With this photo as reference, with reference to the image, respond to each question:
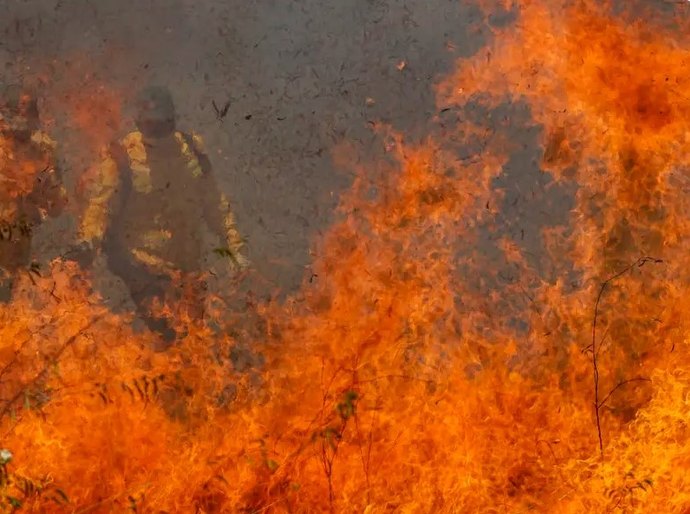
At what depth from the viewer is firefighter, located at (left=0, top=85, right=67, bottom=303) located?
11.5ft

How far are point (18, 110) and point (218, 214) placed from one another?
943 millimetres

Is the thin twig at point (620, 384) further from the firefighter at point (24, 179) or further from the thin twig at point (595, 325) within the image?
the firefighter at point (24, 179)

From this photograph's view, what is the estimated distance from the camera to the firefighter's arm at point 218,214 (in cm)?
348

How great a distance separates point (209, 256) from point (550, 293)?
1431 millimetres

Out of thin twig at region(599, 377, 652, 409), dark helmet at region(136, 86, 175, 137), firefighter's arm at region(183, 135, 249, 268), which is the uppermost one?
dark helmet at region(136, 86, 175, 137)

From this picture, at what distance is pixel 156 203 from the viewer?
3.49 meters

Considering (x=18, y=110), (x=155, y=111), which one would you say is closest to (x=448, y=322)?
(x=155, y=111)

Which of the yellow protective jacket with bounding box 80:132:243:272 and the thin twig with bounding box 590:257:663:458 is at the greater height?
the yellow protective jacket with bounding box 80:132:243:272

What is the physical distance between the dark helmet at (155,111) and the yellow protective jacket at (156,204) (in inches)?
1.6

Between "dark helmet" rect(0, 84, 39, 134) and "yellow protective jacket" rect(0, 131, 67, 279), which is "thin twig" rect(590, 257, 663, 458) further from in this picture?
"dark helmet" rect(0, 84, 39, 134)

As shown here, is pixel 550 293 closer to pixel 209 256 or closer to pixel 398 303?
pixel 398 303

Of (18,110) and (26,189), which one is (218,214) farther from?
(18,110)

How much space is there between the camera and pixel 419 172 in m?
3.48

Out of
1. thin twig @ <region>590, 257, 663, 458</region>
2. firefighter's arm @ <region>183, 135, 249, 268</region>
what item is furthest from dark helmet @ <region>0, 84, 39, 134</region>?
thin twig @ <region>590, 257, 663, 458</region>
